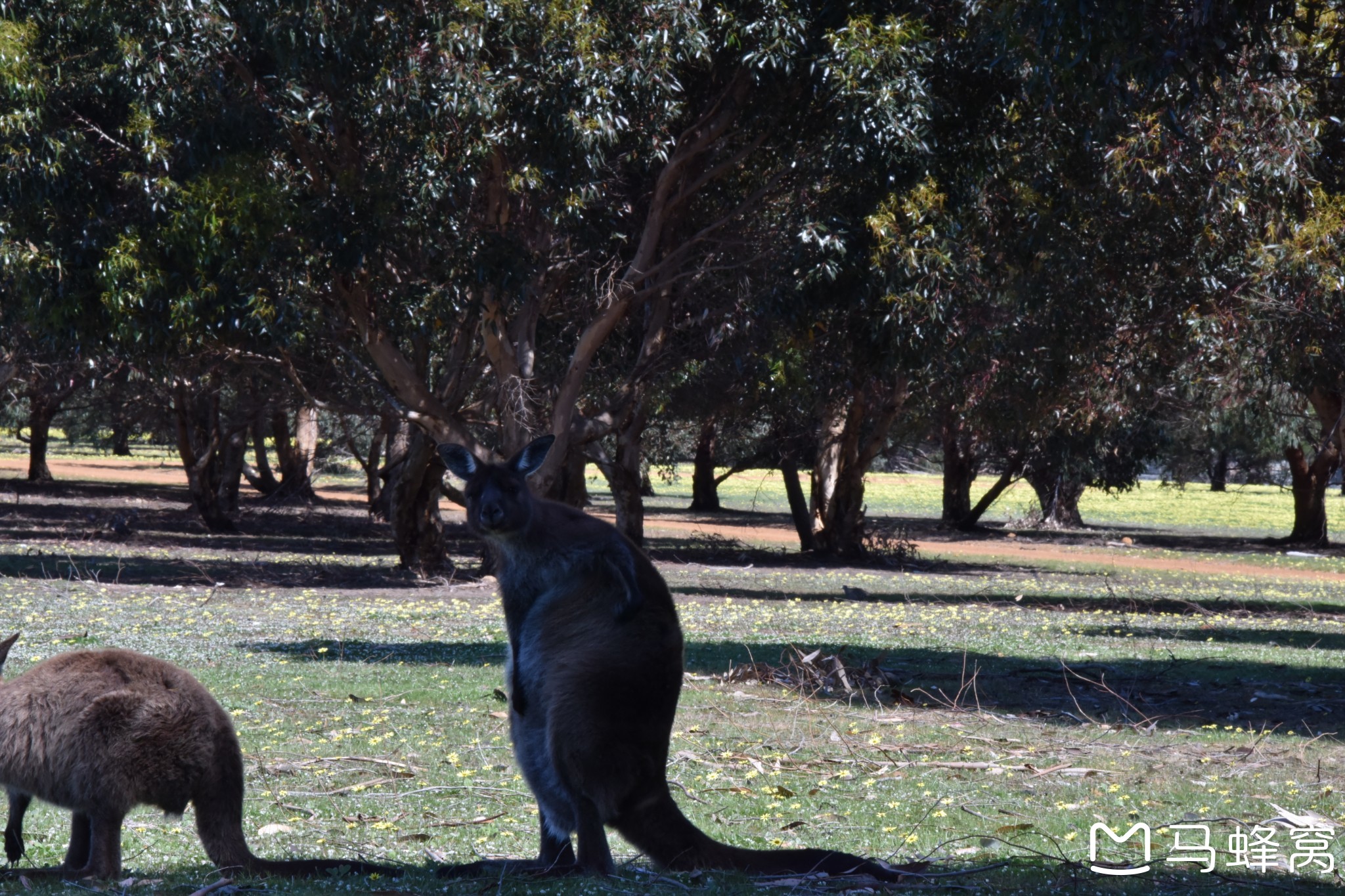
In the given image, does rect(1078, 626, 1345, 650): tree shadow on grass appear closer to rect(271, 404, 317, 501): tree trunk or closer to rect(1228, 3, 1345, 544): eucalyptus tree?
rect(1228, 3, 1345, 544): eucalyptus tree

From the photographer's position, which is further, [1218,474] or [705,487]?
[1218,474]

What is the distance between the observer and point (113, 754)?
5629 millimetres

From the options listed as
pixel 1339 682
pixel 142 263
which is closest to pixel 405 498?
pixel 142 263

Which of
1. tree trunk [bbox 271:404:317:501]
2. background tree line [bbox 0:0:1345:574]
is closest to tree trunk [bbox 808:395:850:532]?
background tree line [bbox 0:0:1345:574]

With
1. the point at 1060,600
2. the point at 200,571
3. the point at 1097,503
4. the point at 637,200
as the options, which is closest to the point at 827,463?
the point at 1060,600

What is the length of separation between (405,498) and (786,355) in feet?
24.1

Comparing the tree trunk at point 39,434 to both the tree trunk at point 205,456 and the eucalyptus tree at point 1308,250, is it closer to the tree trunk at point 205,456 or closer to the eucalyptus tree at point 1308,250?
the tree trunk at point 205,456

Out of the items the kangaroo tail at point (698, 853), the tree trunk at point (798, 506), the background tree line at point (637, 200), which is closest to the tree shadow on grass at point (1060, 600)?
the background tree line at point (637, 200)

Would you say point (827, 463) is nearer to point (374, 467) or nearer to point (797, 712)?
point (374, 467)

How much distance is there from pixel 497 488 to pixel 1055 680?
9.09 meters

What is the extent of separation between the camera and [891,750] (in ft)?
34.3

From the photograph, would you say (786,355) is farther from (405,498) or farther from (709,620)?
(405,498)

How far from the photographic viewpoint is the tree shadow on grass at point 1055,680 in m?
12.3

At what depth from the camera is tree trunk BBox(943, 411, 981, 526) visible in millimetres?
45344
